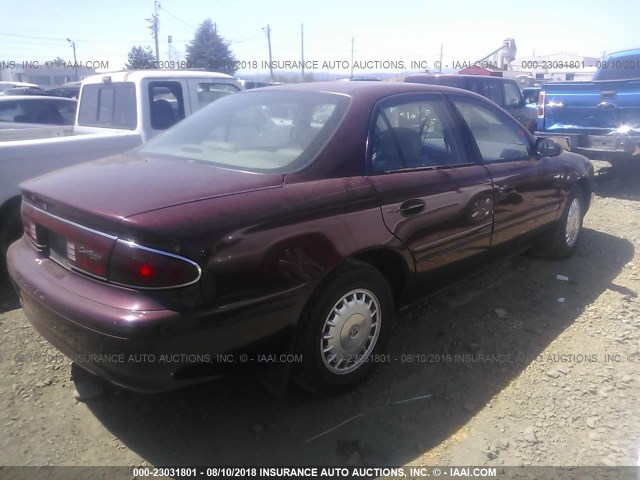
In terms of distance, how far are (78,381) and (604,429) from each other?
9.39ft

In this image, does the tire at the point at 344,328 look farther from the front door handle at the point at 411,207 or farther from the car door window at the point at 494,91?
the car door window at the point at 494,91

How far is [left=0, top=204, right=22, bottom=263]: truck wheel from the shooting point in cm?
400

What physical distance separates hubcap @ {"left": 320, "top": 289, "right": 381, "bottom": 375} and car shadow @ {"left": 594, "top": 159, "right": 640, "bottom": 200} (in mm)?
6159

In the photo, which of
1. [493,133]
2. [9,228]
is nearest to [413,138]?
[493,133]

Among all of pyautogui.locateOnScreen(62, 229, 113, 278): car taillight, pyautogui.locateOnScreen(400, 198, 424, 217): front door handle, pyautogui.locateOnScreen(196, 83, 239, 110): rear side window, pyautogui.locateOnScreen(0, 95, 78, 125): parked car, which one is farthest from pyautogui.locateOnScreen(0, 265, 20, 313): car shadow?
pyautogui.locateOnScreen(0, 95, 78, 125): parked car

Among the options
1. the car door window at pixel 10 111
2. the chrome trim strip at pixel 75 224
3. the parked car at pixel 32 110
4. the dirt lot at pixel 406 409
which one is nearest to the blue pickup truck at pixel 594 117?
the dirt lot at pixel 406 409

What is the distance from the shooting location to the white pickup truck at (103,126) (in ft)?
13.0

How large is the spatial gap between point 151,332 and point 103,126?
4.57 meters

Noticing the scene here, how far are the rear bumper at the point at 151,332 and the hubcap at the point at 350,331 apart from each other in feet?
0.98

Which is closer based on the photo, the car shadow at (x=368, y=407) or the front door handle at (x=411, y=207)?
the car shadow at (x=368, y=407)

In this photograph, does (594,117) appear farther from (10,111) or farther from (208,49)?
(208,49)

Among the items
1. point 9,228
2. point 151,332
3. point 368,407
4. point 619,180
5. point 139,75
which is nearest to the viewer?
point 151,332

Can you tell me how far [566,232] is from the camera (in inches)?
185

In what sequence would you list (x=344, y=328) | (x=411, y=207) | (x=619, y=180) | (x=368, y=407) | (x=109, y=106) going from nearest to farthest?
(x=344, y=328) < (x=368, y=407) < (x=411, y=207) < (x=109, y=106) < (x=619, y=180)
